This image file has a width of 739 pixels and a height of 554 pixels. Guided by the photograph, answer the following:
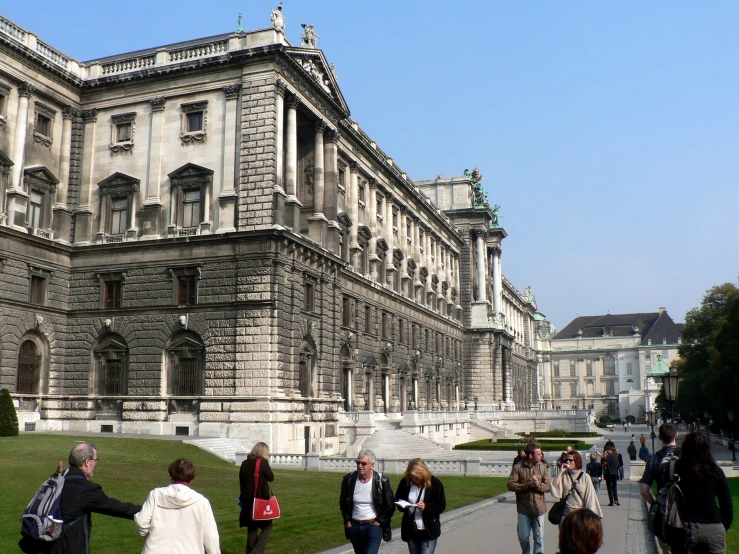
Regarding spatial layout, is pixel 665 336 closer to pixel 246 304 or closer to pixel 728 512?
pixel 246 304

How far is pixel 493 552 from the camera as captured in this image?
1606cm

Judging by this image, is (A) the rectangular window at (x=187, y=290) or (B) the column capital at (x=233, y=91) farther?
(B) the column capital at (x=233, y=91)

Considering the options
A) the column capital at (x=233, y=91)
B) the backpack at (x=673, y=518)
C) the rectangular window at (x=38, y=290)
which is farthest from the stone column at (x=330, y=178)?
the backpack at (x=673, y=518)

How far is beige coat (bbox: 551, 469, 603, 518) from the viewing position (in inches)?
489

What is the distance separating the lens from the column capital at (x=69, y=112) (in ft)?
150

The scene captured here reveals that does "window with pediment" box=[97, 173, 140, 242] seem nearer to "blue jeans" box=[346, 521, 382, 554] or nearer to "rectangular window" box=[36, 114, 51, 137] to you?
"rectangular window" box=[36, 114, 51, 137]

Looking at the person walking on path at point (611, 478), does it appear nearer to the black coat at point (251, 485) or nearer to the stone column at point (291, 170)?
the black coat at point (251, 485)

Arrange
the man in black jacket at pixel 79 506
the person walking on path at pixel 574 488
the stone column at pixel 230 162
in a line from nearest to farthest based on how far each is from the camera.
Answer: the man in black jacket at pixel 79 506
the person walking on path at pixel 574 488
the stone column at pixel 230 162

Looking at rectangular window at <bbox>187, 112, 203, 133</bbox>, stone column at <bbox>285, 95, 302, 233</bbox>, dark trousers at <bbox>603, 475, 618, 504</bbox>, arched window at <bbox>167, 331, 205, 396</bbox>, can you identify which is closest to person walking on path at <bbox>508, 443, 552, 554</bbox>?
dark trousers at <bbox>603, 475, 618, 504</bbox>

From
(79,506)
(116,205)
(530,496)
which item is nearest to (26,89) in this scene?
Result: (116,205)

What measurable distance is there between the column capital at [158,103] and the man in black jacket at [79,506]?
39.5 meters

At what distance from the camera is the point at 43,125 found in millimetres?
44000

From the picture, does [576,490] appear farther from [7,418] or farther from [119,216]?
[119,216]

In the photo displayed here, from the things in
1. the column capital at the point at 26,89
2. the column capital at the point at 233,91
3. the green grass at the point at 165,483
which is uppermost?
the column capital at the point at 233,91
